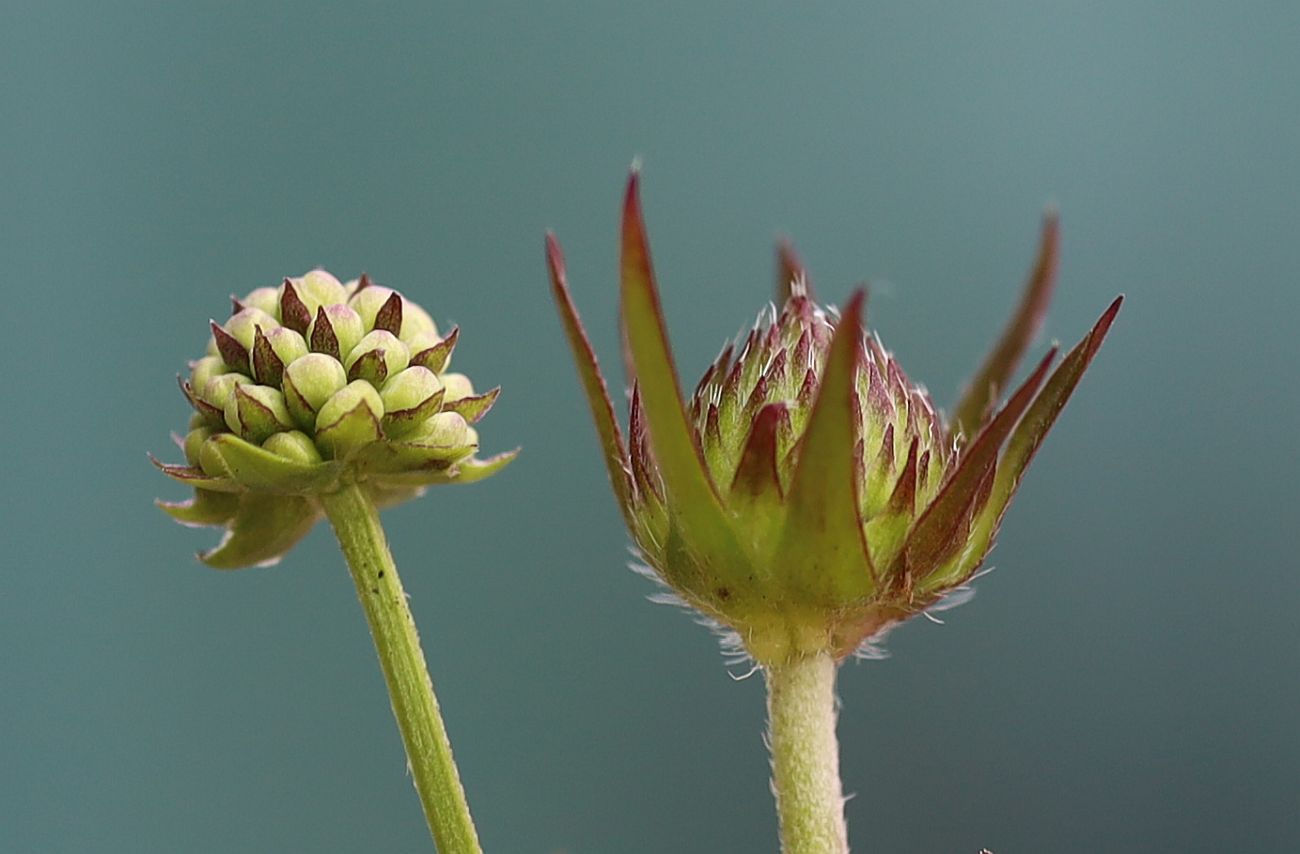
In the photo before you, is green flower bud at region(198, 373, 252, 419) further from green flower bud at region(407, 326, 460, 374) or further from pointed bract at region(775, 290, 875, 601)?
pointed bract at region(775, 290, 875, 601)

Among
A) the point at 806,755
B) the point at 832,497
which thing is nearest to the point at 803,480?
the point at 832,497

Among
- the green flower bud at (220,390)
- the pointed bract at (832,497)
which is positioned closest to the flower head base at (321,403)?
the green flower bud at (220,390)

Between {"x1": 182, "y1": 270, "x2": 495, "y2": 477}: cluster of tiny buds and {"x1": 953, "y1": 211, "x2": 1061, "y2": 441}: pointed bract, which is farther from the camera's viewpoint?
{"x1": 953, "y1": 211, "x2": 1061, "y2": 441}: pointed bract

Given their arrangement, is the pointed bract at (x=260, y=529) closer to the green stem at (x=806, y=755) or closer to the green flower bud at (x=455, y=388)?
the green flower bud at (x=455, y=388)

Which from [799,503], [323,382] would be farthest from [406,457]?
[799,503]

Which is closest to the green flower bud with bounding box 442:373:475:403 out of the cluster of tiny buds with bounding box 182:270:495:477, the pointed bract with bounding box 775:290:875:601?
the cluster of tiny buds with bounding box 182:270:495:477

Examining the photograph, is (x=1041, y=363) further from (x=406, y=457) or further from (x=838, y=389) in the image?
(x=406, y=457)

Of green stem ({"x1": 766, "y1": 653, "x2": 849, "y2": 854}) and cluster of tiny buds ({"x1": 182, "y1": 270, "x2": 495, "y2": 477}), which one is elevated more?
cluster of tiny buds ({"x1": 182, "y1": 270, "x2": 495, "y2": 477})

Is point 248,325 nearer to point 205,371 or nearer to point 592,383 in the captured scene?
point 205,371
